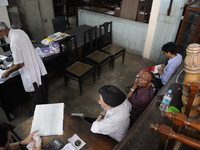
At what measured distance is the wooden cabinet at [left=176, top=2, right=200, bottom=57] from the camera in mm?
3559

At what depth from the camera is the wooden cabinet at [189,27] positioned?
3.56 m

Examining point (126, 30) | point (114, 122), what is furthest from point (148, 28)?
point (114, 122)

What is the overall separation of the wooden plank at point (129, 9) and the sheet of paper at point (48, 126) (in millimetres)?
3767

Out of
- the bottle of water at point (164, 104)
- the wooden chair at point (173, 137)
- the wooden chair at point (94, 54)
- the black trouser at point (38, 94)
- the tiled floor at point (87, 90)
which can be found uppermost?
the wooden chair at point (173, 137)

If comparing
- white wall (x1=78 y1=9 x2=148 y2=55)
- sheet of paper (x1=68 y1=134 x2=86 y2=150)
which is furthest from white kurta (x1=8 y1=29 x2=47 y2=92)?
white wall (x1=78 y1=9 x2=148 y2=55)

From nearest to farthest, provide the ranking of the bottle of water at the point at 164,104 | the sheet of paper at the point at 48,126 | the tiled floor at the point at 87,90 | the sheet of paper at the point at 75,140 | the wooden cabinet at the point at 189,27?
the bottle of water at the point at 164,104 < the sheet of paper at the point at 75,140 < the sheet of paper at the point at 48,126 < the tiled floor at the point at 87,90 < the wooden cabinet at the point at 189,27

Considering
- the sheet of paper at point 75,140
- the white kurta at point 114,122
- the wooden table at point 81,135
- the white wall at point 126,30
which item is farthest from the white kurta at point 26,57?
the white wall at point 126,30

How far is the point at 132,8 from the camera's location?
442 centimetres

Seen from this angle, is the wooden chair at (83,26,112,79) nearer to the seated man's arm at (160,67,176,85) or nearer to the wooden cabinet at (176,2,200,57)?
the seated man's arm at (160,67,176,85)

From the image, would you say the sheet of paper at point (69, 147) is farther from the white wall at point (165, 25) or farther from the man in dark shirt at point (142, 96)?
the white wall at point (165, 25)

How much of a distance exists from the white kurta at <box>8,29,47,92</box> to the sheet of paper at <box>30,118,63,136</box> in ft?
2.67

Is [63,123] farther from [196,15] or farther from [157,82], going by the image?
[196,15]

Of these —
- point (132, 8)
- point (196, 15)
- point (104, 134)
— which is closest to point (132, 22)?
point (132, 8)

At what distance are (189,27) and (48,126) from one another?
3.97 meters
